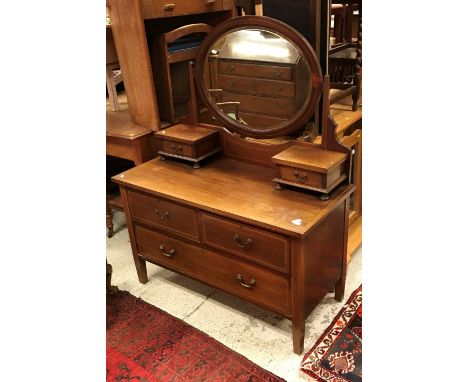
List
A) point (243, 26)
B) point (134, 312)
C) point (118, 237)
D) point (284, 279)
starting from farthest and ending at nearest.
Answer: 1. point (118, 237)
2. point (134, 312)
3. point (243, 26)
4. point (284, 279)

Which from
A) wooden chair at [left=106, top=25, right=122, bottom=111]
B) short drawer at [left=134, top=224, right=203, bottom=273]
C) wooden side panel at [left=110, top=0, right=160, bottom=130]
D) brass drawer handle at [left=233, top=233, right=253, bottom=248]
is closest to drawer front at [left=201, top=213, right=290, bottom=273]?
brass drawer handle at [left=233, top=233, right=253, bottom=248]

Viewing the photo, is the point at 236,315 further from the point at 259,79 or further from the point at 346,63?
the point at 346,63

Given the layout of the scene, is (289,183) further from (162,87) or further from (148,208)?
(162,87)

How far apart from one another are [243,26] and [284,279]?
98 centimetres

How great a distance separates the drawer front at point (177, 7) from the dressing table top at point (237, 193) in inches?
27.3

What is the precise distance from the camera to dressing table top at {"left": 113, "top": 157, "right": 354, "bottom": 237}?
148 cm

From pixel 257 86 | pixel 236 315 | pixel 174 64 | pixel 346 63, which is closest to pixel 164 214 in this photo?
pixel 236 315

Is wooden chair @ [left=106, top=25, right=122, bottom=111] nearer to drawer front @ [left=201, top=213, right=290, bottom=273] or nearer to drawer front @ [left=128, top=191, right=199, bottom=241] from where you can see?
drawer front @ [left=128, top=191, right=199, bottom=241]

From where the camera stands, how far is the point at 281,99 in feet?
5.66

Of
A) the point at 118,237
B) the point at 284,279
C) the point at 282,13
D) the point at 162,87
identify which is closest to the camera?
the point at 284,279

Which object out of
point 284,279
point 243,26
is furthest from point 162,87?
point 284,279

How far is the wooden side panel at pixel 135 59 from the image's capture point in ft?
6.56

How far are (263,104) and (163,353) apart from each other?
110 centimetres

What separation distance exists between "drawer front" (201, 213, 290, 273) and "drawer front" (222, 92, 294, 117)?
50 centimetres
